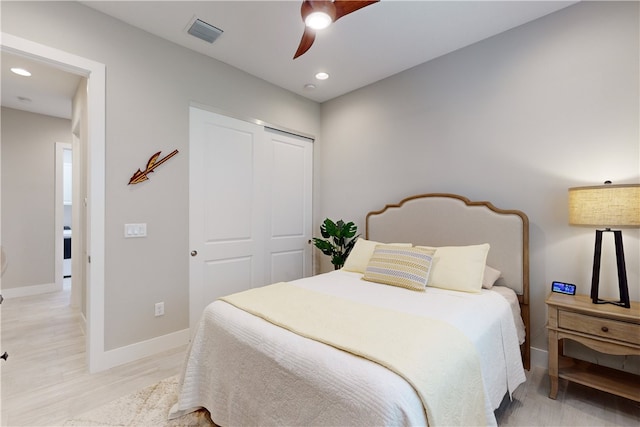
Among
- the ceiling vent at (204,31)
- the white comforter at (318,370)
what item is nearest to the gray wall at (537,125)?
the white comforter at (318,370)

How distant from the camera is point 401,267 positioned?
2.23 m

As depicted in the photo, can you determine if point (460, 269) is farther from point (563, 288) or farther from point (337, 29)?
point (337, 29)

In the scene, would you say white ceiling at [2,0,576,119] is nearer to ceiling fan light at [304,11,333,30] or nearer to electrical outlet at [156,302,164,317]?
ceiling fan light at [304,11,333,30]

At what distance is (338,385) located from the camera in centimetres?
106

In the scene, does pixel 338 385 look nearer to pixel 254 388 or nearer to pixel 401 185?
pixel 254 388

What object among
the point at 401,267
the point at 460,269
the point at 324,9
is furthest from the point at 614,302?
the point at 324,9

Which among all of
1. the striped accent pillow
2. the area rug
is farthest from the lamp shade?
the area rug

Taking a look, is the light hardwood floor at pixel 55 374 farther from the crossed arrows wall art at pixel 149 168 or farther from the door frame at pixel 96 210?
the crossed arrows wall art at pixel 149 168

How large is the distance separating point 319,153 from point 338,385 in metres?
3.33

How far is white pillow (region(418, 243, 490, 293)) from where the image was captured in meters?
2.11

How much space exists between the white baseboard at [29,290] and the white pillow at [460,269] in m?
5.41

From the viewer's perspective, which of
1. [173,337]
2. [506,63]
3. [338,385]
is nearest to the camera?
[338,385]

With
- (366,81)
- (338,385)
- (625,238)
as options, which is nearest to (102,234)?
(338,385)

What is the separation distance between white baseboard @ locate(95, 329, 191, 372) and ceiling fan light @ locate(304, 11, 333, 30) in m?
2.75
